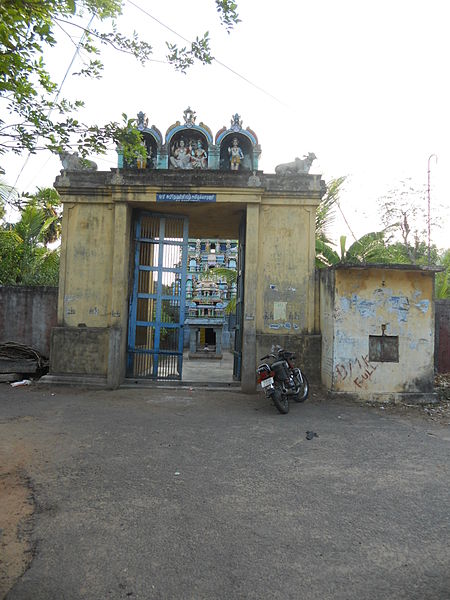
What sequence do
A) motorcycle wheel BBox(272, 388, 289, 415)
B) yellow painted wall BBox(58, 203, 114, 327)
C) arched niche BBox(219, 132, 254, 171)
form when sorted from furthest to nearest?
arched niche BBox(219, 132, 254, 171) < yellow painted wall BBox(58, 203, 114, 327) < motorcycle wheel BBox(272, 388, 289, 415)

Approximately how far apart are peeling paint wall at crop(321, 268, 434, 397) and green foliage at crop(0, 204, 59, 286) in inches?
370

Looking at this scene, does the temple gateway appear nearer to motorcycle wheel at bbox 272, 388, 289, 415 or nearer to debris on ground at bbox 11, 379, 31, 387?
debris on ground at bbox 11, 379, 31, 387

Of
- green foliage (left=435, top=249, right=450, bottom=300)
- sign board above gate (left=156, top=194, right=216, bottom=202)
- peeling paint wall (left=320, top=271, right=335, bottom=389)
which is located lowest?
peeling paint wall (left=320, top=271, right=335, bottom=389)

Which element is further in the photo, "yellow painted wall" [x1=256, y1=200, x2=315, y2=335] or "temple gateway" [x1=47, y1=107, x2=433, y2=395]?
"yellow painted wall" [x1=256, y1=200, x2=315, y2=335]

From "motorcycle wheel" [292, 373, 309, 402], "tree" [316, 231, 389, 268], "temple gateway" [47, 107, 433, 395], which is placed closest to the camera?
"motorcycle wheel" [292, 373, 309, 402]

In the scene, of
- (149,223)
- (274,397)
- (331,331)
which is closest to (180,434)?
(274,397)

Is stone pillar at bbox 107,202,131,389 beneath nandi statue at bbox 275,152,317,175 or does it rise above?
beneath

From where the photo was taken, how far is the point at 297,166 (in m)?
9.13

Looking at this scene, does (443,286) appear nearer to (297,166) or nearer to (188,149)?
(297,166)

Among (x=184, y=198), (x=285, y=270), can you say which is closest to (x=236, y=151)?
(x=184, y=198)

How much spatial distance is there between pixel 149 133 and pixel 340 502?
8.66 m

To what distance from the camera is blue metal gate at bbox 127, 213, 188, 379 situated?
30.6 feet

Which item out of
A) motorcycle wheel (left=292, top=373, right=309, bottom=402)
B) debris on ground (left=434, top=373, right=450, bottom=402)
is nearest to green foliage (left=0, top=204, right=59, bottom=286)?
motorcycle wheel (left=292, top=373, right=309, bottom=402)

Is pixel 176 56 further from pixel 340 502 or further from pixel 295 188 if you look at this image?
pixel 295 188
